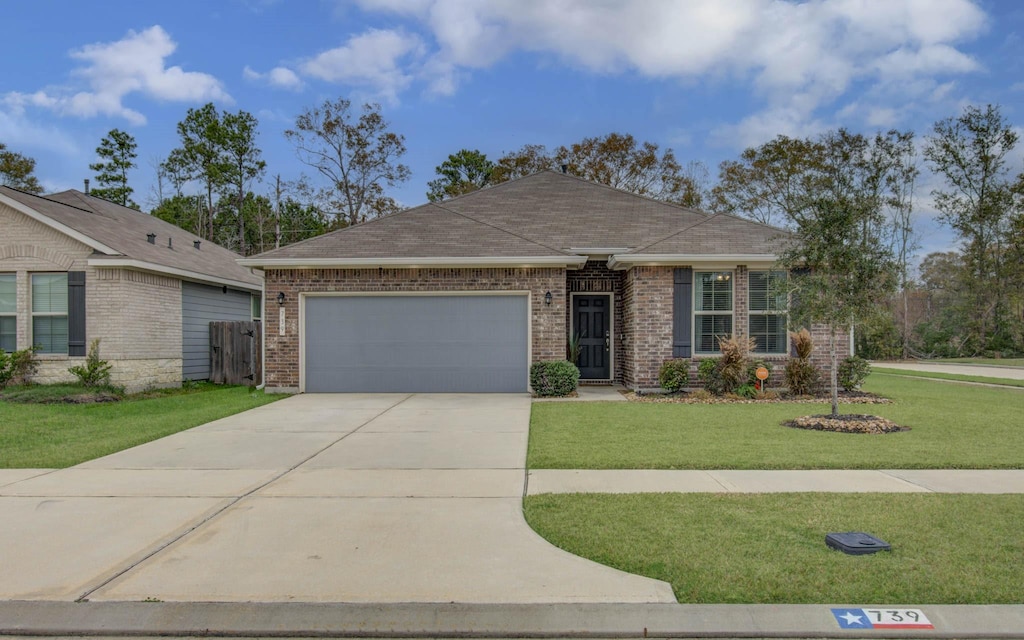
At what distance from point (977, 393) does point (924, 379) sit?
480 centimetres

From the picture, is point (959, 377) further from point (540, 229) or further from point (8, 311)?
point (8, 311)

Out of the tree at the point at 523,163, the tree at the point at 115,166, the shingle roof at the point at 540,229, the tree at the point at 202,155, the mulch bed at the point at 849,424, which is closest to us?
the mulch bed at the point at 849,424

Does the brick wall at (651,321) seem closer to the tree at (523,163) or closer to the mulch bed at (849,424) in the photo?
the mulch bed at (849,424)

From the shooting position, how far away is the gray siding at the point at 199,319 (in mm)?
15343

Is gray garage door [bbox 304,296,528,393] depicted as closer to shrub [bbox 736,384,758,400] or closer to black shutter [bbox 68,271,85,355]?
shrub [bbox 736,384,758,400]

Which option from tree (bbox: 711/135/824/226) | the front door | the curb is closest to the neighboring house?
the front door

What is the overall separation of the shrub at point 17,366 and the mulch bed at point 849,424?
1452 centimetres

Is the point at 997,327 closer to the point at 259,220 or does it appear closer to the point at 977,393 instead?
the point at 977,393

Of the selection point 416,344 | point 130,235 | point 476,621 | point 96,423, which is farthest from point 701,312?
point 130,235

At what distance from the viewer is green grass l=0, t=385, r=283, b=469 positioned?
7.17 meters

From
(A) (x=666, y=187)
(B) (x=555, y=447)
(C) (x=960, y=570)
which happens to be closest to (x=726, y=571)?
(C) (x=960, y=570)

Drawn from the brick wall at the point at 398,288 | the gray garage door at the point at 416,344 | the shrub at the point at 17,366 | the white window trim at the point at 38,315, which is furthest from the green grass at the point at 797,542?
the shrub at the point at 17,366

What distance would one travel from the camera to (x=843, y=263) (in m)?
8.97

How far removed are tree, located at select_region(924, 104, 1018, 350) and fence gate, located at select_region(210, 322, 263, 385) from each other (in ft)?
107
